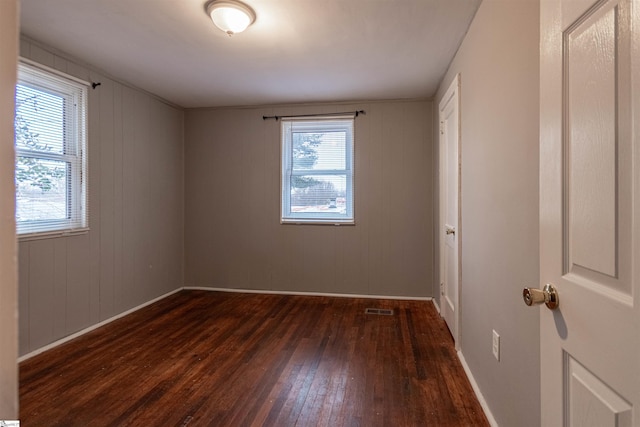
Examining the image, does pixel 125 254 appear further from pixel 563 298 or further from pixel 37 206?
pixel 563 298

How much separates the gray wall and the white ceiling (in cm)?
51

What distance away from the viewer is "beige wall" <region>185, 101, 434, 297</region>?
150 inches

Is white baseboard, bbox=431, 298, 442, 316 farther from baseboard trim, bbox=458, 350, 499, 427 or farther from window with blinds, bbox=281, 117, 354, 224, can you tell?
window with blinds, bbox=281, 117, 354, 224

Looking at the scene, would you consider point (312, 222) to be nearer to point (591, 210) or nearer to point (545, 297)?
point (545, 297)

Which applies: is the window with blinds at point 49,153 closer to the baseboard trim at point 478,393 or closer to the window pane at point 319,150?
the window pane at point 319,150

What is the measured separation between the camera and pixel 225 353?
2463mm

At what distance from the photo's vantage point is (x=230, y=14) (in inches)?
77.6

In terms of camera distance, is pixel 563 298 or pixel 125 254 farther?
pixel 125 254

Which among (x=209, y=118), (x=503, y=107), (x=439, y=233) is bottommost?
(x=439, y=233)

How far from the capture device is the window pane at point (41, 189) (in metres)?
2.37

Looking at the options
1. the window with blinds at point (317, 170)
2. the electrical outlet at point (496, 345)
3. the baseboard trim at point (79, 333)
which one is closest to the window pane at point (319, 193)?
the window with blinds at point (317, 170)

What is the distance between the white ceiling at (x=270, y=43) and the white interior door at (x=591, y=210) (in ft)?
5.10

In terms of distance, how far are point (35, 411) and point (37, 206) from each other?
1521 millimetres

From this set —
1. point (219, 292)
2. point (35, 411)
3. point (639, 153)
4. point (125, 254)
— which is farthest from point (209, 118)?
point (639, 153)
